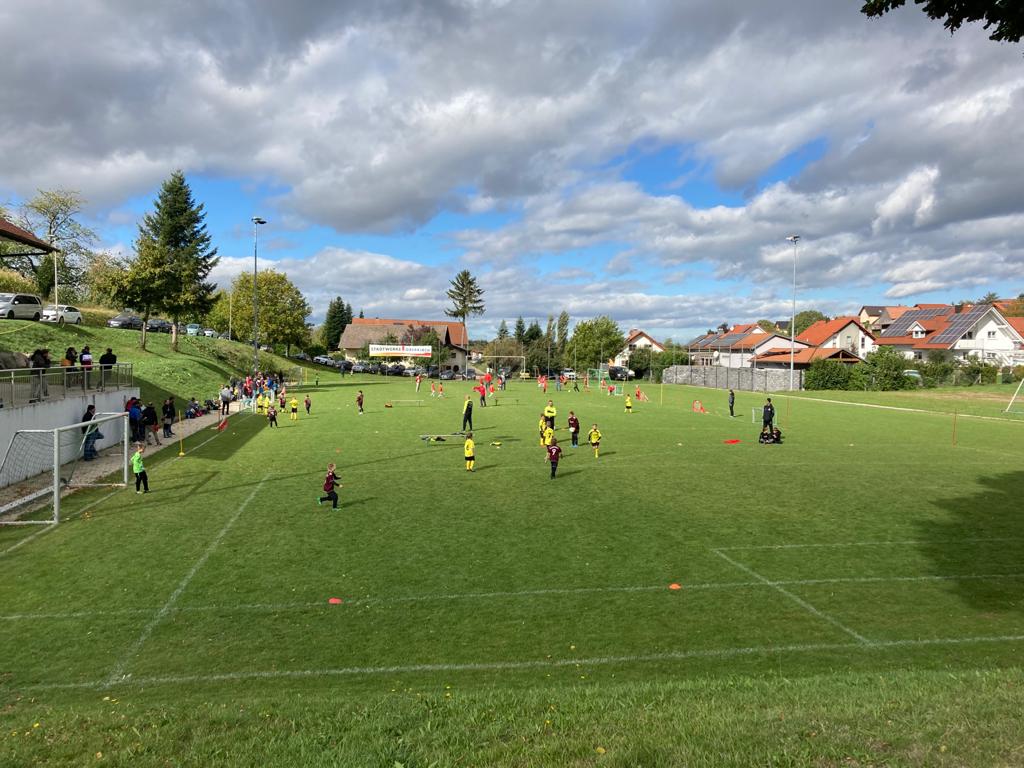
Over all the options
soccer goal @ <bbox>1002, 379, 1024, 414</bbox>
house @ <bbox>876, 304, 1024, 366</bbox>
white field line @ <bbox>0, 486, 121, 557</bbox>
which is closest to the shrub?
soccer goal @ <bbox>1002, 379, 1024, 414</bbox>

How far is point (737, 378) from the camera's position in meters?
67.6

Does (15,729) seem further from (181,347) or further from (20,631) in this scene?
(181,347)

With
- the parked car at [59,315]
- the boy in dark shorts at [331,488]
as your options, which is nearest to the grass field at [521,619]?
the boy in dark shorts at [331,488]

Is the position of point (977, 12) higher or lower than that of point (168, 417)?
higher

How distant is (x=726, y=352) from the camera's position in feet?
334

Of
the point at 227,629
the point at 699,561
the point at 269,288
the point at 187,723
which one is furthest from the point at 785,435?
the point at 269,288

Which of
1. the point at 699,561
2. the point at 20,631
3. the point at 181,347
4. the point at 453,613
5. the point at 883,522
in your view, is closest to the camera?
the point at 20,631

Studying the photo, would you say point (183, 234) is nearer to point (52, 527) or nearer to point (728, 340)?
point (52, 527)

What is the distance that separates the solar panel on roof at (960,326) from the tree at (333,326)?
94284mm

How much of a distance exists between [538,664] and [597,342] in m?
92.4

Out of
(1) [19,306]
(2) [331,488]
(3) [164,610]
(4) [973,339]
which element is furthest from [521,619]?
(4) [973,339]

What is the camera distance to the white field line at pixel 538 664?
749cm

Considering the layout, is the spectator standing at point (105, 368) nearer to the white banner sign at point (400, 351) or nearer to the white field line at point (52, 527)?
the white field line at point (52, 527)

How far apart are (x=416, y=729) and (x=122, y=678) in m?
4.27
